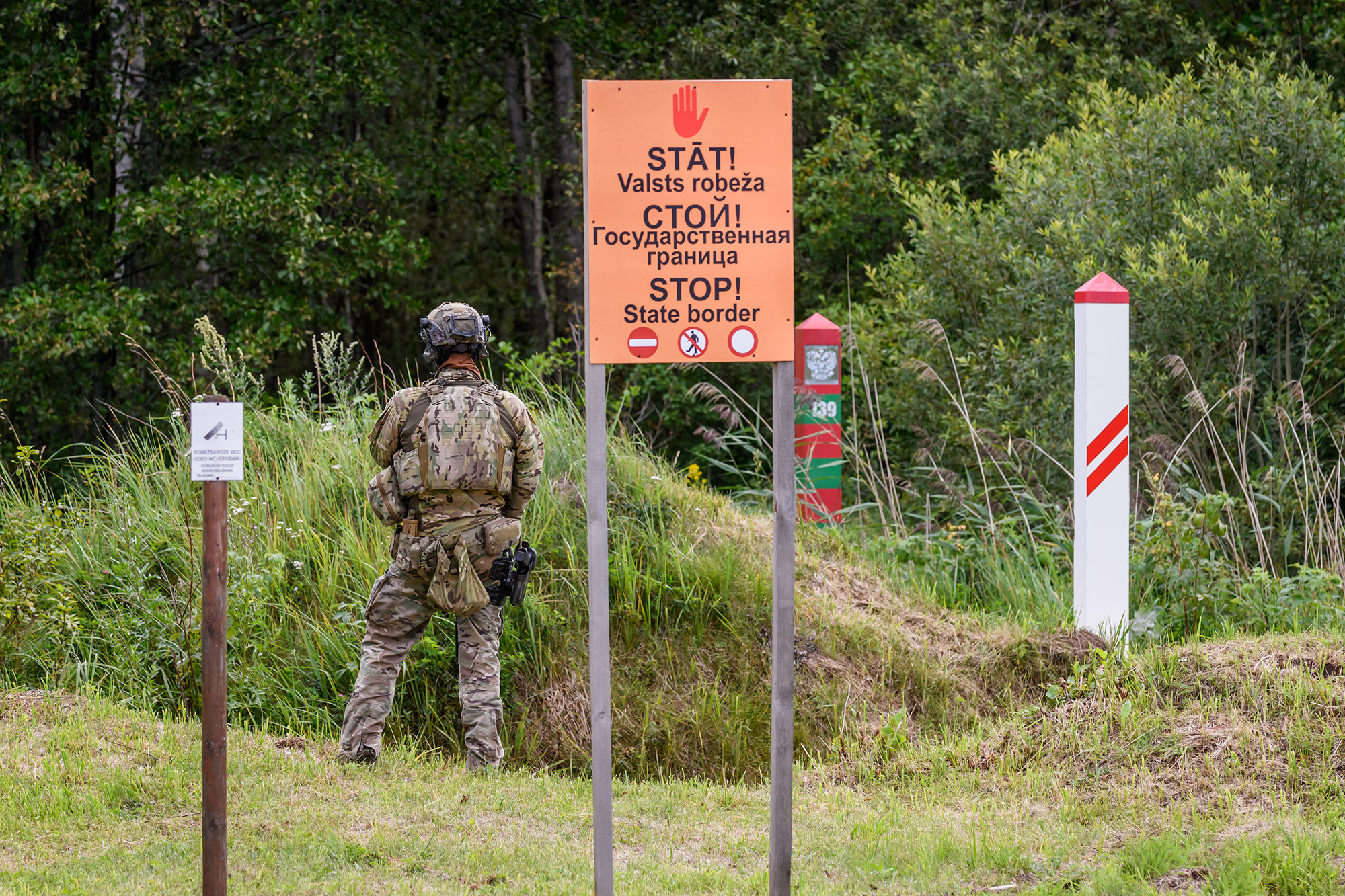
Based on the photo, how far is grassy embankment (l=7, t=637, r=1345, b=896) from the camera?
4055mm

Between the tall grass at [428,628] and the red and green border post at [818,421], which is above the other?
the red and green border post at [818,421]

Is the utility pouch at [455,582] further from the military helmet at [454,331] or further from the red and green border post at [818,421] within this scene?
the red and green border post at [818,421]

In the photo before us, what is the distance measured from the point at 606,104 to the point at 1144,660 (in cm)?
353

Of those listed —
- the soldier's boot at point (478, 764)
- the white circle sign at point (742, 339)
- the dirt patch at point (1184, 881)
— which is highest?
the white circle sign at point (742, 339)

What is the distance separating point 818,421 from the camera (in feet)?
25.3

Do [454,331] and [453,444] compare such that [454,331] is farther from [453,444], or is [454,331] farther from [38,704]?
[38,704]

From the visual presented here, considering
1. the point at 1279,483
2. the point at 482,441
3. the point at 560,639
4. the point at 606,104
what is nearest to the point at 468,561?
the point at 482,441

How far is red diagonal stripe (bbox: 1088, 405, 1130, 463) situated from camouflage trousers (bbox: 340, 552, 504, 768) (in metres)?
2.88

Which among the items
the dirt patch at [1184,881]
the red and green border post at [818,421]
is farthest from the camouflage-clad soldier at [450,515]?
the dirt patch at [1184,881]

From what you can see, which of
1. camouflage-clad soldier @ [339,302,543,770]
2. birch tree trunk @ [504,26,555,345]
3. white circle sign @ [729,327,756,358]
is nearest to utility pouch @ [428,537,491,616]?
camouflage-clad soldier @ [339,302,543,770]

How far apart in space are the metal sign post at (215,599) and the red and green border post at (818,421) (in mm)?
4558

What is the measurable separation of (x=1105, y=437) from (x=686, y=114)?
314 centimetres

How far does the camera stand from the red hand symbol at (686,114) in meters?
3.72

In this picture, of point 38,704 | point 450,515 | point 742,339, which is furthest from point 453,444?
point 38,704
